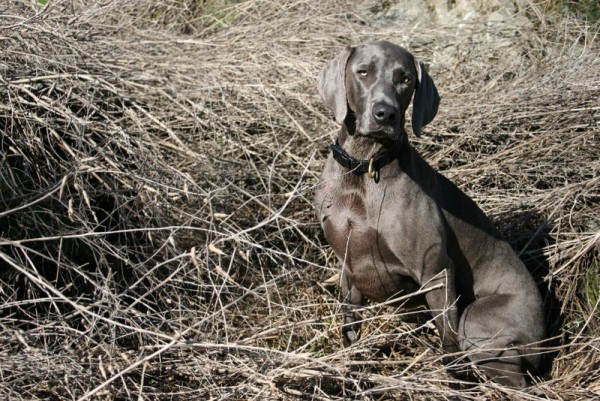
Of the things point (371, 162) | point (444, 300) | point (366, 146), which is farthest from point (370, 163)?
point (444, 300)

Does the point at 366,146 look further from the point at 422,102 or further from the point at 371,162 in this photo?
the point at 422,102

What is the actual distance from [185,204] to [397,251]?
132 cm

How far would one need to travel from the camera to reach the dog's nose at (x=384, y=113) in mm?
3730

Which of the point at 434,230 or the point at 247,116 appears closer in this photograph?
the point at 434,230

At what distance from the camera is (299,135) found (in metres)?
5.23

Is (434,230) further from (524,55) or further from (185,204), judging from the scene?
(524,55)

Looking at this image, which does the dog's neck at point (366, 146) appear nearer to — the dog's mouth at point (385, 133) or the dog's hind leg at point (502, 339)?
the dog's mouth at point (385, 133)

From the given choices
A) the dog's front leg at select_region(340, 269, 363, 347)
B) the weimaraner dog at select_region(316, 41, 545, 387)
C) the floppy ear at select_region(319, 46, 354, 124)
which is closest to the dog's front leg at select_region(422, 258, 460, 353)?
the weimaraner dog at select_region(316, 41, 545, 387)

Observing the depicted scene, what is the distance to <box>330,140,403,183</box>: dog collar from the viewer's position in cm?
391

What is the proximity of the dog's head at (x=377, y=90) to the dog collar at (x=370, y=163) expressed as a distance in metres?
0.11

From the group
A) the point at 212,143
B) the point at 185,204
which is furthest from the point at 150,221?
the point at 212,143

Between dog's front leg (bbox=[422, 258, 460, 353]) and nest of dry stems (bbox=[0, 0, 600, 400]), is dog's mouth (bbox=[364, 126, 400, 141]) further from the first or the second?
dog's front leg (bbox=[422, 258, 460, 353])

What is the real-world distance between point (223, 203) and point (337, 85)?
0.96 m

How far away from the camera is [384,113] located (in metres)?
3.73
